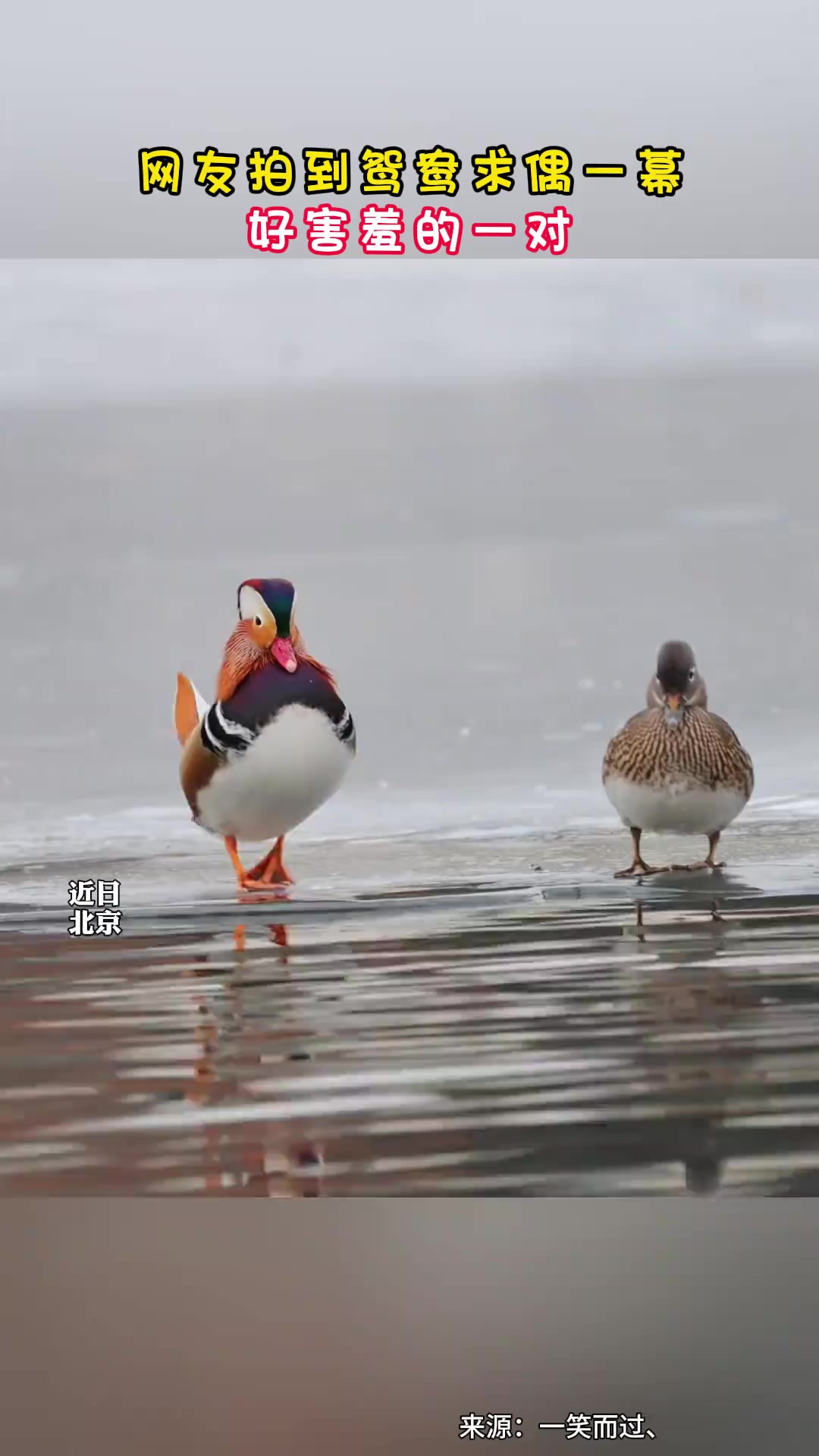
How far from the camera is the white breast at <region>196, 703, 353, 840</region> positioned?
180 cm

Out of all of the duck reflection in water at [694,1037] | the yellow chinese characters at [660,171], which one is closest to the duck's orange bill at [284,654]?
the duck reflection in water at [694,1037]

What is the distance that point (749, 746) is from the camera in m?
1.86

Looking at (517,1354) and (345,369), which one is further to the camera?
(345,369)

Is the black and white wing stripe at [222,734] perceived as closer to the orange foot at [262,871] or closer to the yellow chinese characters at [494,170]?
the orange foot at [262,871]

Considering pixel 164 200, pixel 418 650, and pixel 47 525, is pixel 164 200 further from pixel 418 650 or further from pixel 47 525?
pixel 418 650

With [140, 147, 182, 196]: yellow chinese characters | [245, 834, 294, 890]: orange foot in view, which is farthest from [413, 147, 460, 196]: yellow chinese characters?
[245, 834, 294, 890]: orange foot

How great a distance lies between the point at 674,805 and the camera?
1849 mm

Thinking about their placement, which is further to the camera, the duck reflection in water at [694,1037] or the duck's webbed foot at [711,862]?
the duck's webbed foot at [711,862]

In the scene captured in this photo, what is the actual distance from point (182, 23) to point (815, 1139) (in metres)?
1.31

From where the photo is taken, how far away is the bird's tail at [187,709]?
184 cm

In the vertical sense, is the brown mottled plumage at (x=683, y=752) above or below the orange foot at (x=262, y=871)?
above

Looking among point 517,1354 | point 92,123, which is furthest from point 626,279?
point 517,1354

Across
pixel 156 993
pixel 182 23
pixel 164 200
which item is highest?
pixel 182 23

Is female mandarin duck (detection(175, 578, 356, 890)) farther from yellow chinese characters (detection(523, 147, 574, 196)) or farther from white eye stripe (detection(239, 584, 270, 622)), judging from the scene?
yellow chinese characters (detection(523, 147, 574, 196))
